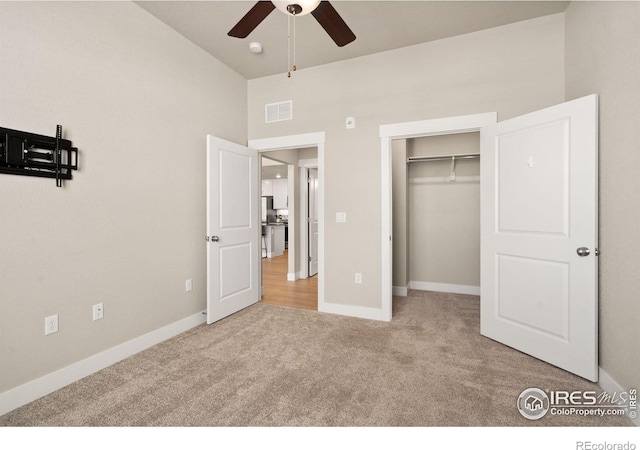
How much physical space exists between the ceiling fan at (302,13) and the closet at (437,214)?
2620 mm

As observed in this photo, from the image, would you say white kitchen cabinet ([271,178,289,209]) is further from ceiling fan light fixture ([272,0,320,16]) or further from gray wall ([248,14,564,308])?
ceiling fan light fixture ([272,0,320,16])

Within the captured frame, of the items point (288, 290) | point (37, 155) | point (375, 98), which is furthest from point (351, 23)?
point (288, 290)

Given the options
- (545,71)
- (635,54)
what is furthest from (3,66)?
(545,71)

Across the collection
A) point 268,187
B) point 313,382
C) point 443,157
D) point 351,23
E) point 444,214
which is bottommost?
point 313,382

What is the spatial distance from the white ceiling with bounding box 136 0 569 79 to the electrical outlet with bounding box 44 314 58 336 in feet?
8.50

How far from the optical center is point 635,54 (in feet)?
5.61

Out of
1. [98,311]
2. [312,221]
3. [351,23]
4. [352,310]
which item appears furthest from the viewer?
[312,221]

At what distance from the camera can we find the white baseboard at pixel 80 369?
1825 mm

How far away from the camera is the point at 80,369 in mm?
2168

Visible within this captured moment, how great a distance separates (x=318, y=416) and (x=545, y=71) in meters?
3.37

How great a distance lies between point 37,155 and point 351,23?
272 cm

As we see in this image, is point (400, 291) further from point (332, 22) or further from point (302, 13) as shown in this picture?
point (302, 13)

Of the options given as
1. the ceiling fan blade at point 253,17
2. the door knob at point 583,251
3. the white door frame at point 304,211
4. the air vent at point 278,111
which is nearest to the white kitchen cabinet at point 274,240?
the white door frame at point 304,211

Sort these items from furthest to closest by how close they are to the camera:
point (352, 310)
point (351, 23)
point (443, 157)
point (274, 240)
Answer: point (274, 240), point (443, 157), point (352, 310), point (351, 23)
